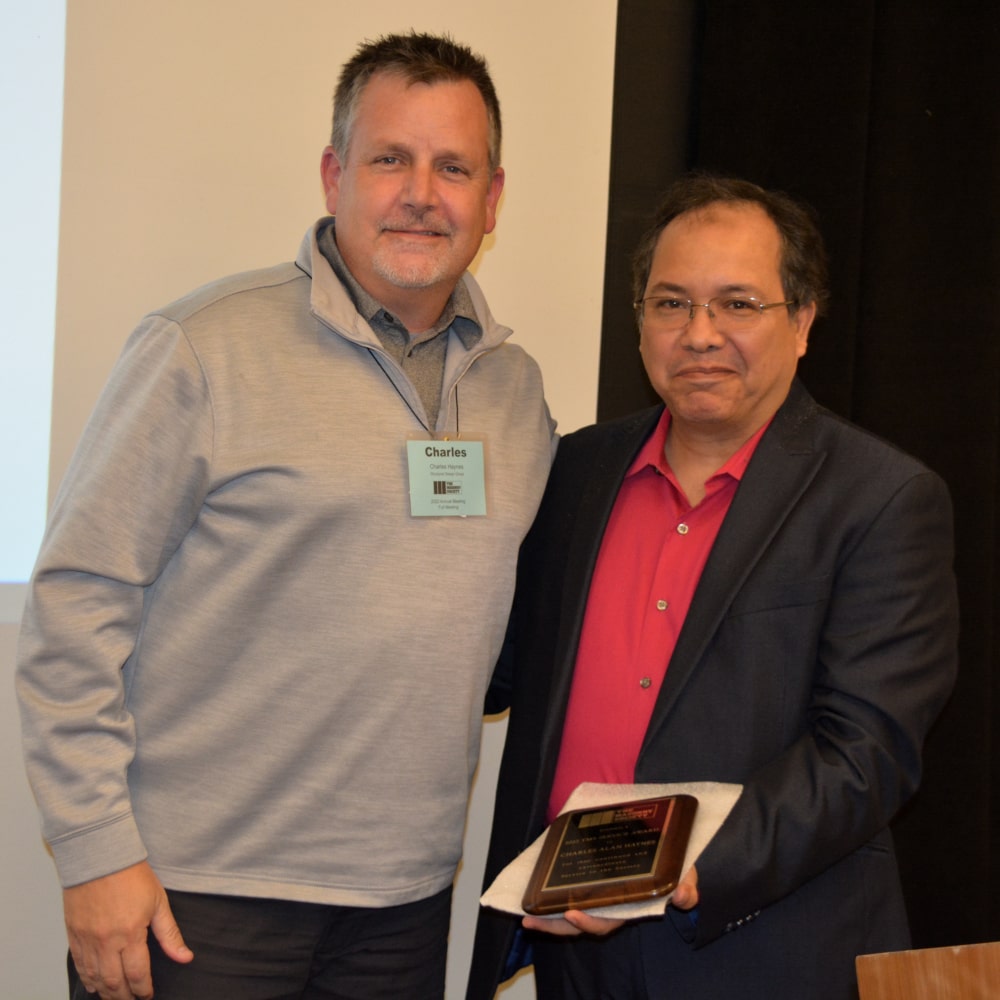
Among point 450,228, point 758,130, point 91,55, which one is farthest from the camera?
point 758,130

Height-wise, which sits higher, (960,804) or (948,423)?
(948,423)

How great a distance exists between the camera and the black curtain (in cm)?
252

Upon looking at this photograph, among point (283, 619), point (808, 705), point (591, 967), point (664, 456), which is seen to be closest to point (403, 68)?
point (664, 456)

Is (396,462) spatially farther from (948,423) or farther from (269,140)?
(948,423)

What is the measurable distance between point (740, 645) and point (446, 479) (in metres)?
0.55

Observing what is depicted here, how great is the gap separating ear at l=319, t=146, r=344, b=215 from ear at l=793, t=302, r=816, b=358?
86 centimetres

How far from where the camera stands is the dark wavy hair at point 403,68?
1.85 metres

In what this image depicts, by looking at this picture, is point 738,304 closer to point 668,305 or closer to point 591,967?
point 668,305

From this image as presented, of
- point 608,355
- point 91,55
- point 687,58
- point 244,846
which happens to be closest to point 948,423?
point 608,355

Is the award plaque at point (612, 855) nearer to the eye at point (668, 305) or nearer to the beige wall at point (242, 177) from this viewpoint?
the eye at point (668, 305)

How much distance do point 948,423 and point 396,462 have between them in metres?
1.46

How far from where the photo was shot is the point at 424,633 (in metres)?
1.74

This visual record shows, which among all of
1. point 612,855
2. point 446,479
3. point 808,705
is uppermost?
point 446,479

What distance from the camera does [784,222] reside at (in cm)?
196
